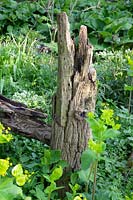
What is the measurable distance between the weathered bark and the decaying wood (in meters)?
0.22

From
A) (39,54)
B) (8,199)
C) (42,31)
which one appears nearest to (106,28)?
(42,31)

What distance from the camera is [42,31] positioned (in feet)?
24.8

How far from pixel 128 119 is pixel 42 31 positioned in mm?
3750

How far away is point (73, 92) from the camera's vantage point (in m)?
3.09

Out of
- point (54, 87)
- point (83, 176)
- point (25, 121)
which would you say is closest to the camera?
point (83, 176)

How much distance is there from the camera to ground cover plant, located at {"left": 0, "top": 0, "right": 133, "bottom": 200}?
3107 mm

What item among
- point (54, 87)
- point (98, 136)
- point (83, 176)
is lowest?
point (83, 176)

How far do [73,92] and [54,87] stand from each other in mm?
1814

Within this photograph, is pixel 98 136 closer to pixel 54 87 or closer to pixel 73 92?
pixel 73 92

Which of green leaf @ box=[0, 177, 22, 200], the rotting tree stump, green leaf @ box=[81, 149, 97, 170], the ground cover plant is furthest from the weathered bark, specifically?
green leaf @ box=[0, 177, 22, 200]

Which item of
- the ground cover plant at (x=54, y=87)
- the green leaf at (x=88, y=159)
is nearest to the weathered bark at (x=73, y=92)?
the ground cover plant at (x=54, y=87)

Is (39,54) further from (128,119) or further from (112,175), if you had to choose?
(112,175)

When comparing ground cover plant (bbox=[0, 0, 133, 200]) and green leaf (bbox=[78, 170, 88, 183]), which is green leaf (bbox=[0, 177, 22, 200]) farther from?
green leaf (bbox=[78, 170, 88, 183])

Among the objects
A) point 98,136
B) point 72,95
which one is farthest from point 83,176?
point 72,95
